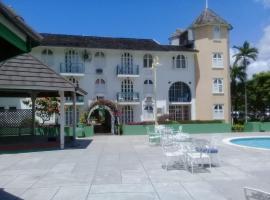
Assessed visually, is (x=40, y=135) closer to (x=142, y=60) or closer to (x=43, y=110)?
(x=43, y=110)

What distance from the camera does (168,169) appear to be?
11.9 meters

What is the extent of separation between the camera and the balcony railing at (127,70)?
35.8 metres

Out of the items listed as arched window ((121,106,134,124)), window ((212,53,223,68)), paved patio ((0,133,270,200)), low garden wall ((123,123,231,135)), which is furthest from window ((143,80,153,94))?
paved patio ((0,133,270,200))

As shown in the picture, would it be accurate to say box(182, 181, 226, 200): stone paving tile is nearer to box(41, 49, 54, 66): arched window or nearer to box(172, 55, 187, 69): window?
box(41, 49, 54, 66): arched window

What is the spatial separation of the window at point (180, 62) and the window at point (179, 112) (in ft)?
12.9

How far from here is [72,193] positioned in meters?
8.74

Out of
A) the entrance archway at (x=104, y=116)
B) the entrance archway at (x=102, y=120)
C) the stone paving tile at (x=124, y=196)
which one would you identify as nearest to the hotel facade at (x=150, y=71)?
the entrance archway at (x=104, y=116)

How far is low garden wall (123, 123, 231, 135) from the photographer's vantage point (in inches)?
1236

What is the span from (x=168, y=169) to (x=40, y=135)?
1456cm

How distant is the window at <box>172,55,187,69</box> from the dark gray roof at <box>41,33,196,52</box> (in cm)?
78

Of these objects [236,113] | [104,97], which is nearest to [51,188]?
[104,97]

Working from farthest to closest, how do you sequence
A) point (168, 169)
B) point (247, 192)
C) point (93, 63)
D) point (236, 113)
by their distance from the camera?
point (236, 113)
point (93, 63)
point (168, 169)
point (247, 192)

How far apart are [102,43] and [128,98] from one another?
18.8 feet

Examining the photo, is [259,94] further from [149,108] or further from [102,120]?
[102,120]
